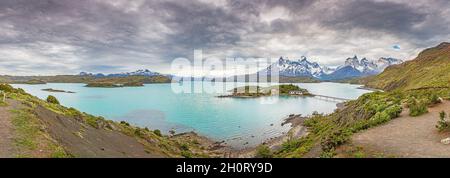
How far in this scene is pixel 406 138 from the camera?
19719mm

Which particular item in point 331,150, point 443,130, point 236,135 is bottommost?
point 236,135

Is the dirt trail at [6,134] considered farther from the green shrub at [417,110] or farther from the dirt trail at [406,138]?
the green shrub at [417,110]

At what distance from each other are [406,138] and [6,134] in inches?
1093

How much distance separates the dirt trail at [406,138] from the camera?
1641 centimetres

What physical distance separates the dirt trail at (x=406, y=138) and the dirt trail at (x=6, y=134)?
21.7 m

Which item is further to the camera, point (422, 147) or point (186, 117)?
point (186, 117)

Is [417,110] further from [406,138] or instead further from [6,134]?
[6,134]

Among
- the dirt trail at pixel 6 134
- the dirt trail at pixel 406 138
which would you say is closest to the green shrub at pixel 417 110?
the dirt trail at pixel 406 138
